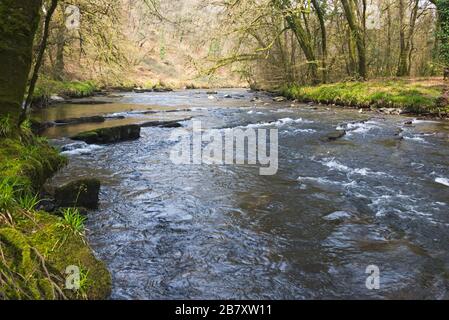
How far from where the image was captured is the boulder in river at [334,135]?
1208 cm

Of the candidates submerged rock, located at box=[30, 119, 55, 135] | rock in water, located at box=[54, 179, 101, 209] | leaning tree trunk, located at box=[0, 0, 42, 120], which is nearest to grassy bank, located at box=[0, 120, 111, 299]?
rock in water, located at box=[54, 179, 101, 209]

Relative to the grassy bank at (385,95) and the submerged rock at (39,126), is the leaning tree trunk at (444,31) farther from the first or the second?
the submerged rock at (39,126)

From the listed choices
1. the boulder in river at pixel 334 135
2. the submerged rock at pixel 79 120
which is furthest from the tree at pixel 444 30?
the submerged rock at pixel 79 120

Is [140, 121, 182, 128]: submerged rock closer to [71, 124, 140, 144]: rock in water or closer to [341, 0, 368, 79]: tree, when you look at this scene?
[71, 124, 140, 144]: rock in water

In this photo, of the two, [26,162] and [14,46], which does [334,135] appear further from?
[14,46]

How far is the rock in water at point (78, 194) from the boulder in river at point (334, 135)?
773cm

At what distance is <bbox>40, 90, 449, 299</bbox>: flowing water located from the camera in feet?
13.2

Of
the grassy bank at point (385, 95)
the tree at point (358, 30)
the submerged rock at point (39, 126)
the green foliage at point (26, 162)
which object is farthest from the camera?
the tree at point (358, 30)

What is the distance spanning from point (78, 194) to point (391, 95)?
17.0 metres

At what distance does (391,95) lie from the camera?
1916 cm

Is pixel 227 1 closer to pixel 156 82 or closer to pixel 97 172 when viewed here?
pixel 97 172

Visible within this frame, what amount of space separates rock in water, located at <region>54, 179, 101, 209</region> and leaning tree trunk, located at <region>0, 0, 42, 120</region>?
57.3 inches

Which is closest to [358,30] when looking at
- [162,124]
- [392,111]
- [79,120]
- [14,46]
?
[392,111]

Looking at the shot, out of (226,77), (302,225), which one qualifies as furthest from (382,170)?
(226,77)
